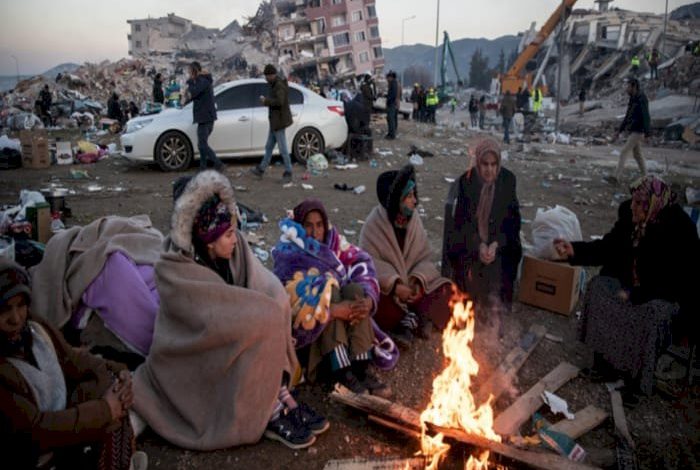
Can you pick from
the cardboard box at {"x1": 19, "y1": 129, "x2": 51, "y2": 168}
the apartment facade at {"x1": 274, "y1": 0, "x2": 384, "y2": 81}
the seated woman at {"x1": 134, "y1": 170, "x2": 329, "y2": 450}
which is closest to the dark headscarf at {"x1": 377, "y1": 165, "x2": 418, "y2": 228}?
the seated woman at {"x1": 134, "y1": 170, "x2": 329, "y2": 450}

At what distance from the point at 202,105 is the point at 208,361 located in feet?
23.9

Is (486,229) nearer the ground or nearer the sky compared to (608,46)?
nearer the ground

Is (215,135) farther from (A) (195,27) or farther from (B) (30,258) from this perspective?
(A) (195,27)

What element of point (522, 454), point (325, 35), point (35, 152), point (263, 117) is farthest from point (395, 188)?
point (325, 35)

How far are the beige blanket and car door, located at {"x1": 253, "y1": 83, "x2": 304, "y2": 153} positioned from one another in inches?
305

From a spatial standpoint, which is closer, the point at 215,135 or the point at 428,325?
the point at 428,325

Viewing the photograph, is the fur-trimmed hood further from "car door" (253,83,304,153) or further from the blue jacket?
"car door" (253,83,304,153)

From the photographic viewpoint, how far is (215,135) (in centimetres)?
1002

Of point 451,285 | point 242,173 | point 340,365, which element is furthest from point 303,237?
point 242,173

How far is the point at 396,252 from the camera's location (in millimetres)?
4059

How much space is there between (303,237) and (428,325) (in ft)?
4.92

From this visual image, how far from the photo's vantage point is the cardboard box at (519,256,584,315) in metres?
4.57

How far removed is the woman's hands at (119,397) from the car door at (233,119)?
8347 mm

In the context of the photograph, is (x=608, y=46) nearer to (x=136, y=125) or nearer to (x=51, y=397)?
(x=136, y=125)
